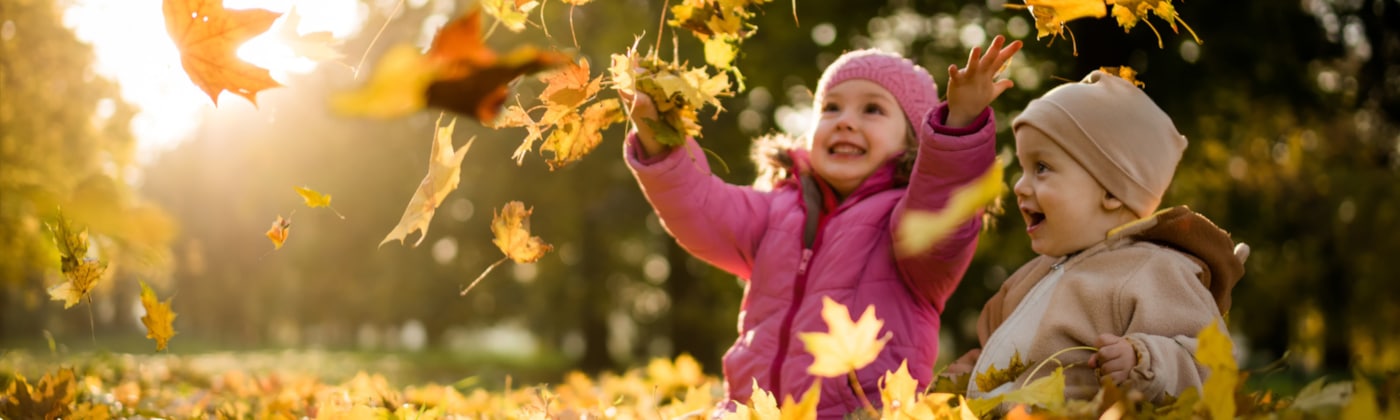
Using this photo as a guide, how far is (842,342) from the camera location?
1458 millimetres

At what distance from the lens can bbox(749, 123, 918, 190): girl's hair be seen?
2904mm

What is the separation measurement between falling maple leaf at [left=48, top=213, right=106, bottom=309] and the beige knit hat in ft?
6.51

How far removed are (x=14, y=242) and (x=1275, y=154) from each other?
16423 millimetres

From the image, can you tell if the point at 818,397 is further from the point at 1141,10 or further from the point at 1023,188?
the point at 1141,10

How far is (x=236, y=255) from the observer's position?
34.3 meters

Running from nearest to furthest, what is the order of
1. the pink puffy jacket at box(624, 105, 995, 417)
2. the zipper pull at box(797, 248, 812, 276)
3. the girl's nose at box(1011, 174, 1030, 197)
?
the girl's nose at box(1011, 174, 1030, 197), the pink puffy jacket at box(624, 105, 995, 417), the zipper pull at box(797, 248, 812, 276)

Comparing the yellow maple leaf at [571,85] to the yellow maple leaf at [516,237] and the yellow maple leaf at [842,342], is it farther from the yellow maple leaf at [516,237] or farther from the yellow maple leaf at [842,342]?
the yellow maple leaf at [842,342]

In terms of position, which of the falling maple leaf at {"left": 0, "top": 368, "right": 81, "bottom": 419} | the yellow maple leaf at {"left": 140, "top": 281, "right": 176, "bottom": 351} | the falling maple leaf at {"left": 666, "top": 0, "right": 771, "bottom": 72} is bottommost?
the falling maple leaf at {"left": 0, "top": 368, "right": 81, "bottom": 419}

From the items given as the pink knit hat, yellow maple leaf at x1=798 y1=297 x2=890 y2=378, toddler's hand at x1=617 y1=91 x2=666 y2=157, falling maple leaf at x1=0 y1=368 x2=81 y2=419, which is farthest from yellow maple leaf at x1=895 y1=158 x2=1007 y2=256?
falling maple leaf at x1=0 y1=368 x2=81 y2=419

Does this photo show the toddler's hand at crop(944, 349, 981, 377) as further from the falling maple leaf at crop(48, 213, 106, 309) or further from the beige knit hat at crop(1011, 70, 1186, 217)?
the falling maple leaf at crop(48, 213, 106, 309)

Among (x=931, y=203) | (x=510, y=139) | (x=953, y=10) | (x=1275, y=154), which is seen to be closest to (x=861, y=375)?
(x=931, y=203)

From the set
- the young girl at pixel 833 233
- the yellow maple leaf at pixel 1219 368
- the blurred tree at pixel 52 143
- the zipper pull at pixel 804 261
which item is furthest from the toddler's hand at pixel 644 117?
the blurred tree at pixel 52 143

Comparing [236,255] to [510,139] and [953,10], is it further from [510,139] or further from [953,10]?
[953,10]

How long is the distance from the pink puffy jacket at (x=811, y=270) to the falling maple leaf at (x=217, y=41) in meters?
1.06
